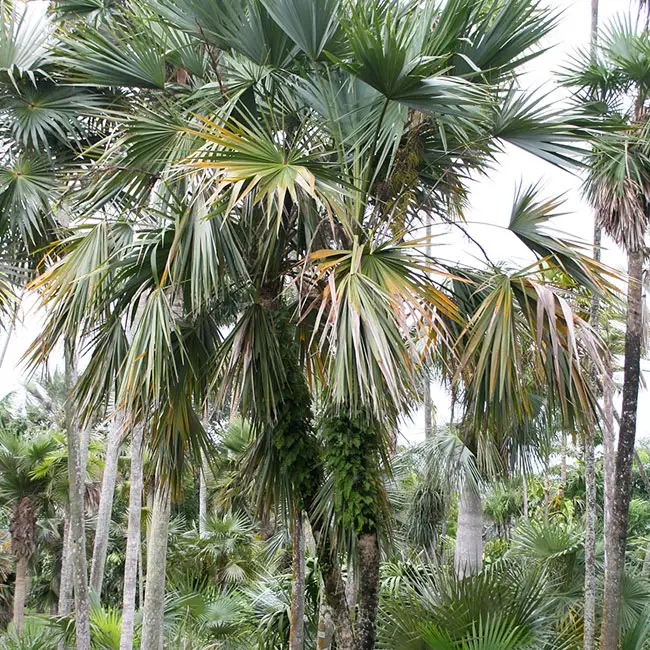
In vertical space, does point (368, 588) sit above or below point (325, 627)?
above

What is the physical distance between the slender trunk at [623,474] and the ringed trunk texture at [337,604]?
3.36 metres

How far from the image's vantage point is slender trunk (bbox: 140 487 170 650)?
6.37m

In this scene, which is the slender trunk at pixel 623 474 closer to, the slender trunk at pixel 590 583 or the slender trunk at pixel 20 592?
the slender trunk at pixel 590 583

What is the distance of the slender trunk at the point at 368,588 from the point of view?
4312mm

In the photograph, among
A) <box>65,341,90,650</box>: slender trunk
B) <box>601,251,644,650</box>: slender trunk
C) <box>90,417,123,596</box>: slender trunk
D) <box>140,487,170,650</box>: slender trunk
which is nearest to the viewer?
<box>140,487,170,650</box>: slender trunk

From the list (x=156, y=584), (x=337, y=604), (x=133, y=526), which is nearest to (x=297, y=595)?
(x=337, y=604)

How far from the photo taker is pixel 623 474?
23.8 feet

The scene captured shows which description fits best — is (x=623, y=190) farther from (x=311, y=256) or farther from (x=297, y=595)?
(x=297, y=595)

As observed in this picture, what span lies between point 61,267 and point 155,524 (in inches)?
115

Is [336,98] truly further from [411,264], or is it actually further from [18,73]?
[18,73]

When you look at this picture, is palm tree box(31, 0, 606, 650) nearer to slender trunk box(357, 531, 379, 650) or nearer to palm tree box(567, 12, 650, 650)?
slender trunk box(357, 531, 379, 650)

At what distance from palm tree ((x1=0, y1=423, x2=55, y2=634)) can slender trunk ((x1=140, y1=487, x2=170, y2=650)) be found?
545 centimetres

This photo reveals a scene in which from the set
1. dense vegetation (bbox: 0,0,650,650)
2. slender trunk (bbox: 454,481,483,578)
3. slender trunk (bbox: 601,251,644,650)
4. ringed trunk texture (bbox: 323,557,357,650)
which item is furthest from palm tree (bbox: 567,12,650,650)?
ringed trunk texture (bbox: 323,557,357,650)

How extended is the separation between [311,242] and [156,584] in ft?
12.5
